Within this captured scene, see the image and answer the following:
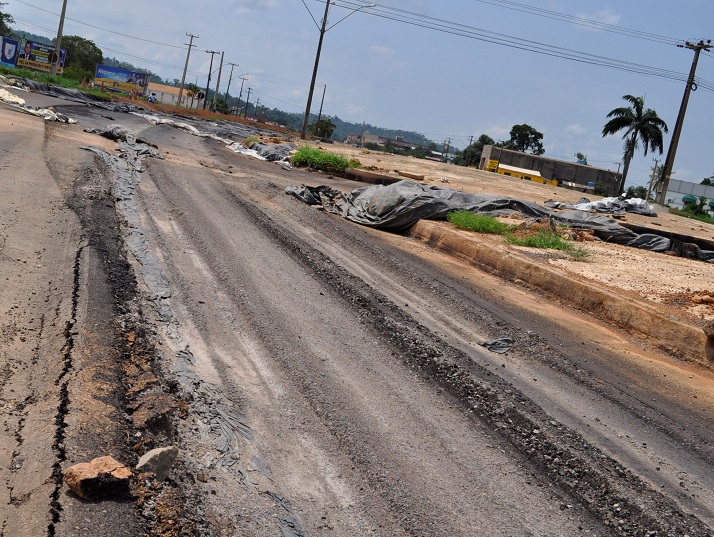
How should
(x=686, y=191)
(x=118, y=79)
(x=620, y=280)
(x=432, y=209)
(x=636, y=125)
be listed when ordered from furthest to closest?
(x=118, y=79) < (x=686, y=191) < (x=636, y=125) < (x=432, y=209) < (x=620, y=280)

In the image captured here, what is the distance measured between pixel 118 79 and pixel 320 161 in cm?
7296

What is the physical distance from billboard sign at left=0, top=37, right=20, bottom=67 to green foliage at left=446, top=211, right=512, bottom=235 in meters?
57.9

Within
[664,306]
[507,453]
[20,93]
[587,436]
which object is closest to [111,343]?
[507,453]

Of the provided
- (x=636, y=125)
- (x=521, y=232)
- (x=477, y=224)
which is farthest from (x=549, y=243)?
(x=636, y=125)

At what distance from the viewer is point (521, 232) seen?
17.8 meters

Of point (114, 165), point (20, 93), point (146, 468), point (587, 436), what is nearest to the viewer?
point (146, 468)

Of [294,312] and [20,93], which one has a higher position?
[20,93]

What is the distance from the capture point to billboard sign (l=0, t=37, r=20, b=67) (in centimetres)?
6367

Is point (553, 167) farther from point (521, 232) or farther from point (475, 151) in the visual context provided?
point (521, 232)

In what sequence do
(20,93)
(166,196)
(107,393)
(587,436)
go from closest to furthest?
(107,393)
(587,436)
(166,196)
(20,93)

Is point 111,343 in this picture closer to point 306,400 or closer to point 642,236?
point 306,400

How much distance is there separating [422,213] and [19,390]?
45.7 ft

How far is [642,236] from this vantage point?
18172mm

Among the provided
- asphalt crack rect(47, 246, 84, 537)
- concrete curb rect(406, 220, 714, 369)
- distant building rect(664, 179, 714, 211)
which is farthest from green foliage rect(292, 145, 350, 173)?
distant building rect(664, 179, 714, 211)
